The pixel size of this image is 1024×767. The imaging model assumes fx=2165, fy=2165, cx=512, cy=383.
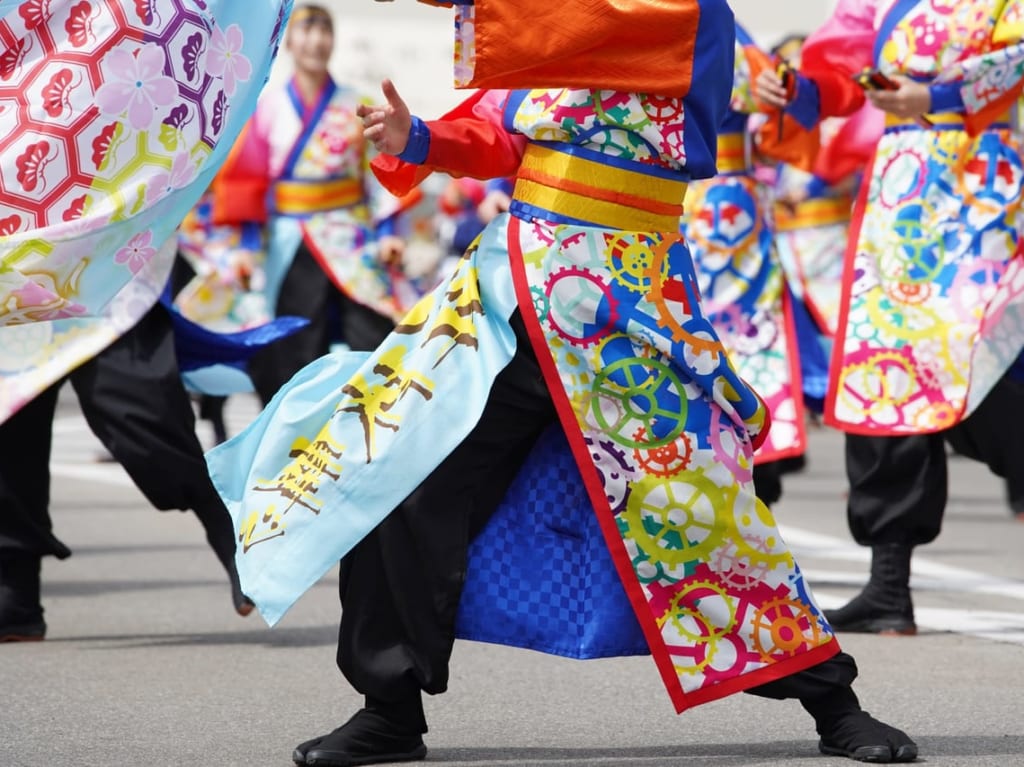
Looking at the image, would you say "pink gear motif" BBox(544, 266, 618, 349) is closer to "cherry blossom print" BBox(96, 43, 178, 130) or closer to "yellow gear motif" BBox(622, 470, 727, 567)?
"yellow gear motif" BBox(622, 470, 727, 567)

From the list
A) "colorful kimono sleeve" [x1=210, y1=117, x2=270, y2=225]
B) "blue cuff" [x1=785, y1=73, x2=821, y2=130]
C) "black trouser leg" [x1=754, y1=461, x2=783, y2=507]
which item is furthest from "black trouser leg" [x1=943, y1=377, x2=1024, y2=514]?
"colorful kimono sleeve" [x1=210, y1=117, x2=270, y2=225]

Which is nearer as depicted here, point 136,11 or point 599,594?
point 599,594

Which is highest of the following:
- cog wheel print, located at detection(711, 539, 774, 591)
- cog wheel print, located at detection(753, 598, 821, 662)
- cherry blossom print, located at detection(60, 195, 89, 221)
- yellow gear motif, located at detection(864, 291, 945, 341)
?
cherry blossom print, located at detection(60, 195, 89, 221)

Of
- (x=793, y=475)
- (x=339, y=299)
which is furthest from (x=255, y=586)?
(x=793, y=475)

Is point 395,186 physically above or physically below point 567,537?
above

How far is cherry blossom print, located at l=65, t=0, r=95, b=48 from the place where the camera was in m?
4.08

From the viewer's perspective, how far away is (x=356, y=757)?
12.2ft

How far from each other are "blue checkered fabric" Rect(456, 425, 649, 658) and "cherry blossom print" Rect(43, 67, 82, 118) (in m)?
1.09

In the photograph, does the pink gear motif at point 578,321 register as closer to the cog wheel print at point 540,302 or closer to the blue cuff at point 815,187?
the cog wheel print at point 540,302

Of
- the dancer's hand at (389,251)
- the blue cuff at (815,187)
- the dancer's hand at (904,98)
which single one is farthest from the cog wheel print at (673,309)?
the blue cuff at (815,187)

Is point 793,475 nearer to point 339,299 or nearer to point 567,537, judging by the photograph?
point 339,299

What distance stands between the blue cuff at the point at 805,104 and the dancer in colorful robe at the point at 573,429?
62.1 inches

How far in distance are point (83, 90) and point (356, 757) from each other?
1.34m

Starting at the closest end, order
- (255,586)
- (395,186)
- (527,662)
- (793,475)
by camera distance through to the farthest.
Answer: (255,586), (395,186), (527,662), (793,475)
